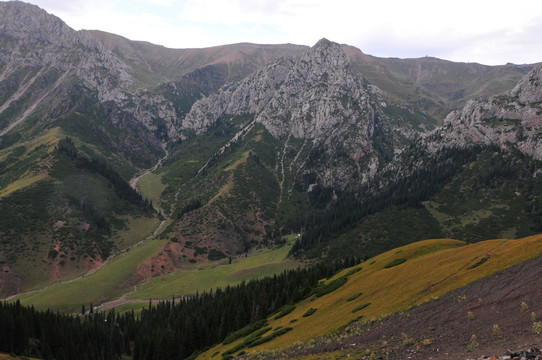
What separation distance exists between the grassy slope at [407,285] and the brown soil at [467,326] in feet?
10.0

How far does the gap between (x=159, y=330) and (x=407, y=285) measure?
9142 cm

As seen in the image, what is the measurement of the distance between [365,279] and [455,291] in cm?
2969

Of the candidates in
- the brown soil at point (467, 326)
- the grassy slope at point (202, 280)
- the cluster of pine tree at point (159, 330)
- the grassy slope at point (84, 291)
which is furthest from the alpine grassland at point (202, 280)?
the brown soil at point (467, 326)

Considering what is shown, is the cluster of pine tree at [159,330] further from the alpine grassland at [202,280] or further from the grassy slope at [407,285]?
the alpine grassland at [202,280]

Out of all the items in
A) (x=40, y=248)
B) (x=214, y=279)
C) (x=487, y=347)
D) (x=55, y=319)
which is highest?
(x=487, y=347)

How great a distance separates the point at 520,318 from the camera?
2722 centimetres

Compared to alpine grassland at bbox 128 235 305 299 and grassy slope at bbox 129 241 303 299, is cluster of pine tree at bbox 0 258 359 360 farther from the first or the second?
grassy slope at bbox 129 241 303 299

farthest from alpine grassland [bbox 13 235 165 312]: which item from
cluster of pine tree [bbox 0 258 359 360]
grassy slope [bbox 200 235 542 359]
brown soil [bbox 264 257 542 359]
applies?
brown soil [bbox 264 257 542 359]

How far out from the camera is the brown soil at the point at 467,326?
976 inches

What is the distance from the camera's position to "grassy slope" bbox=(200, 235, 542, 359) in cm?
4275

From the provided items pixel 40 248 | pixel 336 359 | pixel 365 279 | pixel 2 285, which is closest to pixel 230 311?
pixel 365 279

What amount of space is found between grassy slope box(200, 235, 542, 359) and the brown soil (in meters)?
3.06

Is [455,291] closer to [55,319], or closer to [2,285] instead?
[55,319]

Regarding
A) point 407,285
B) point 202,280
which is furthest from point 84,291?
point 407,285
